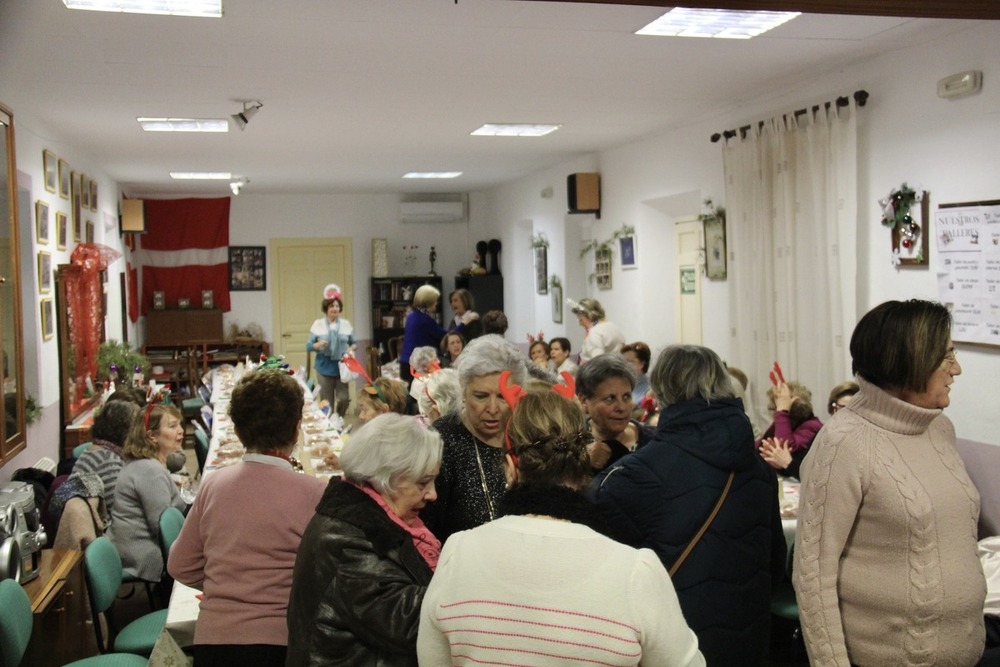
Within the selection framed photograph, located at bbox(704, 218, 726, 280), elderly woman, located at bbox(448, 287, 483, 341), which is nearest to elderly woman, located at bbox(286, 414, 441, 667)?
framed photograph, located at bbox(704, 218, 726, 280)

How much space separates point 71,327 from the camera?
7965 millimetres

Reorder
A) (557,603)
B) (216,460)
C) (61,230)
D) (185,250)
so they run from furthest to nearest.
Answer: (185,250), (61,230), (216,460), (557,603)

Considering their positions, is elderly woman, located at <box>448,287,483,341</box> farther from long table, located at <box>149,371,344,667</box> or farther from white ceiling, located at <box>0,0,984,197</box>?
long table, located at <box>149,371,344,667</box>

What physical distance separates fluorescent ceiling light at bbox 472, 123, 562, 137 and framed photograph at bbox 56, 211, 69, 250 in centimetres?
366

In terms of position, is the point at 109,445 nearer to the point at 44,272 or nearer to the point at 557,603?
the point at 44,272

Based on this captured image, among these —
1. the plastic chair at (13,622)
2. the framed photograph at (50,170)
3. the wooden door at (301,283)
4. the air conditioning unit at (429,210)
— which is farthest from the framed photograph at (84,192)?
the plastic chair at (13,622)

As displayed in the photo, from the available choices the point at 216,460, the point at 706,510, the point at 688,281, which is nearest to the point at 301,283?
the point at 688,281

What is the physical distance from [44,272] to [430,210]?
780cm

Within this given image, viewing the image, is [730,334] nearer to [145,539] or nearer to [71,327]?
[145,539]

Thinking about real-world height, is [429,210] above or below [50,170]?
above

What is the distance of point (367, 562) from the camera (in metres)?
2.04

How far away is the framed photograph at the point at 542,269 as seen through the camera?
464 inches

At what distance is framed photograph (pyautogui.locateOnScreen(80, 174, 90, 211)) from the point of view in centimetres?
919

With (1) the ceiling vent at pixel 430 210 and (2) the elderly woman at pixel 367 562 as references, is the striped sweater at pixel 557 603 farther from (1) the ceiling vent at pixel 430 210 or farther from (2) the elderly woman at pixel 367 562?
(1) the ceiling vent at pixel 430 210
